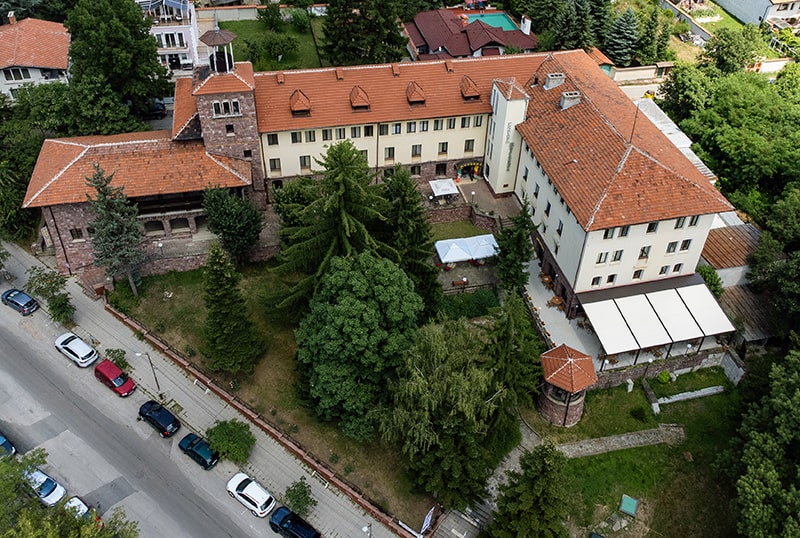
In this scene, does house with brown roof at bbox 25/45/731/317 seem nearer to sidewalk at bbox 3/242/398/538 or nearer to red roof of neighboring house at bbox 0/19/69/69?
sidewalk at bbox 3/242/398/538

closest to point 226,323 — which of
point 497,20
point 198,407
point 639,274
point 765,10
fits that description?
point 198,407

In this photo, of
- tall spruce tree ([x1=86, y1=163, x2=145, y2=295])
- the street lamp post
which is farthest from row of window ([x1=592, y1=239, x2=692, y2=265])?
tall spruce tree ([x1=86, y1=163, x2=145, y2=295])

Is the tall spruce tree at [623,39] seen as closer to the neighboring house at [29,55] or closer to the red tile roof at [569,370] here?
the red tile roof at [569,370]

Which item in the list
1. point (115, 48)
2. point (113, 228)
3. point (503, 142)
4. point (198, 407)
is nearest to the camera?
point (198, 407)

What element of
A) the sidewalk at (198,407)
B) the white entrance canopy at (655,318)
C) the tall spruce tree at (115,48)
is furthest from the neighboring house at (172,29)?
the white entrance canopy at (655,318)

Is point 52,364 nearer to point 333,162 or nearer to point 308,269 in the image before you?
point 308,269

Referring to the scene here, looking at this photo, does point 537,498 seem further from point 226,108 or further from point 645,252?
point 226,108

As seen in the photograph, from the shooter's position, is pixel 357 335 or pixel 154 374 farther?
pixel 154 374
